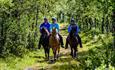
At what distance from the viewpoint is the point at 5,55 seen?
2284 cm

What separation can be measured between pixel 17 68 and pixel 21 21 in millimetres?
6447

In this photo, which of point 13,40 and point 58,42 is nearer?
point 58,42

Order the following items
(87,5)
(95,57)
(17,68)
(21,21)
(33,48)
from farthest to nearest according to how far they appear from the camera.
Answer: (87,5) → (33,48) → (21,21) → (17,68) → (95,57)

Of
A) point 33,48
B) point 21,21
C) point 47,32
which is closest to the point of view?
point 47,32

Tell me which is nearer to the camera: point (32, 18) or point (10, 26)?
point (10, 26)

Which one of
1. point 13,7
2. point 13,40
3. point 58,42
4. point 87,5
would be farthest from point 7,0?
point 87,5

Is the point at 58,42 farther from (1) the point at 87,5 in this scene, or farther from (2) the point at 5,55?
(1) the point at 87,5

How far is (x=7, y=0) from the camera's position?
74.4ft

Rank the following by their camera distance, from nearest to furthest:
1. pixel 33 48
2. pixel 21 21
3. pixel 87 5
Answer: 1. pixel 21 21
2. pixel 33 48
3. pixel 87 5

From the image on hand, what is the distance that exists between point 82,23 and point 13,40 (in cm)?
3651

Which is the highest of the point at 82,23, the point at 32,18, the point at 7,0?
the point at 7,0

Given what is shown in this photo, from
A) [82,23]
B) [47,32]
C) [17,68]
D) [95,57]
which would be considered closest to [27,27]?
[47,32]

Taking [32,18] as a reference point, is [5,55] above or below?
below

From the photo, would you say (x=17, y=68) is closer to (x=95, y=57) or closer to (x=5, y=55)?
(x=5, y=55)
